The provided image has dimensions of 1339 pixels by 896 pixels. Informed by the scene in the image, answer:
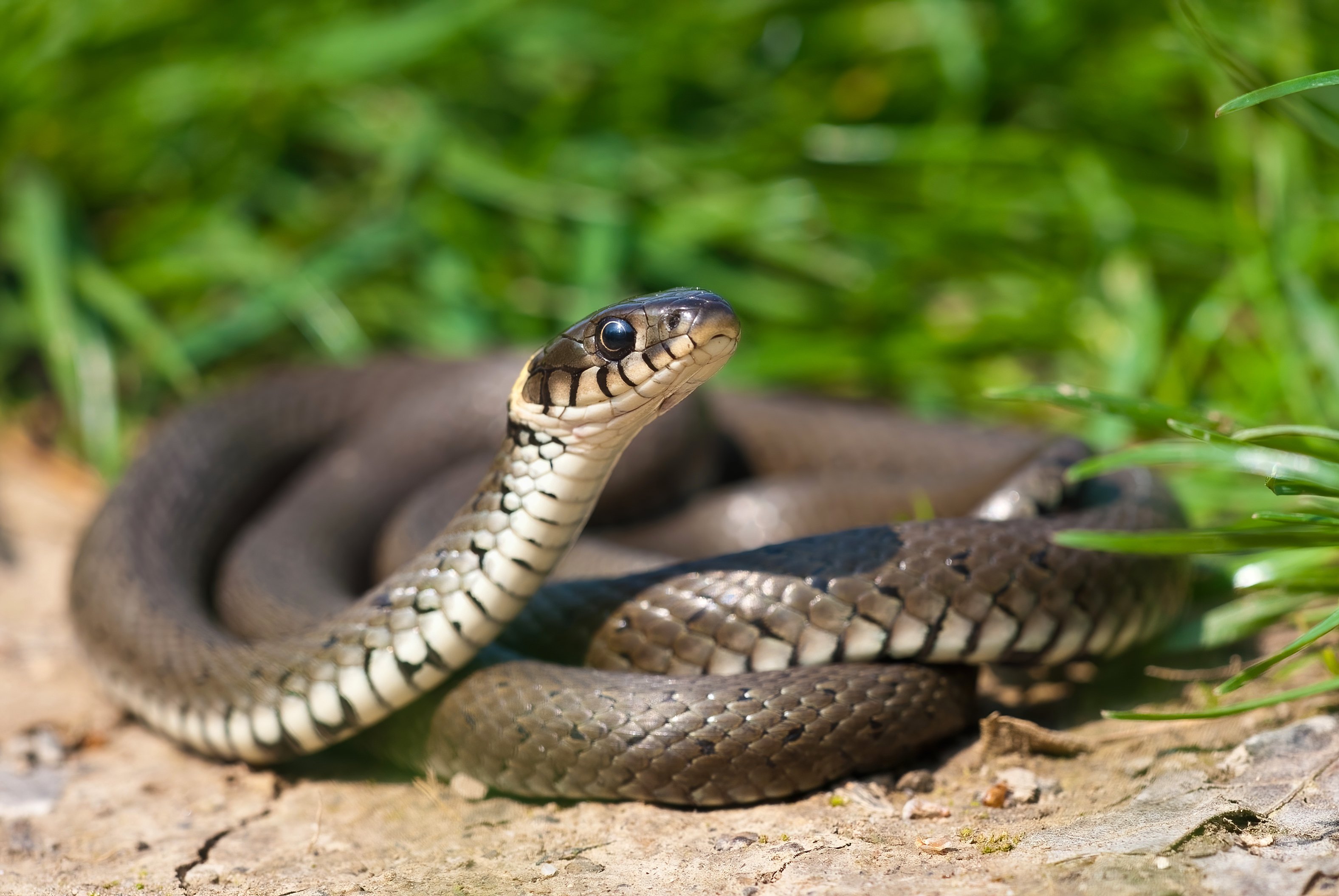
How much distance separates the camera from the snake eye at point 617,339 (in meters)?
3.07

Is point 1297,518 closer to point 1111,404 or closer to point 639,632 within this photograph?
point 1111,404

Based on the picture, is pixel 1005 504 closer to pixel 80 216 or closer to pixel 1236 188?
pixel 1236 188

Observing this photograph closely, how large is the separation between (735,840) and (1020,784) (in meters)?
0.77

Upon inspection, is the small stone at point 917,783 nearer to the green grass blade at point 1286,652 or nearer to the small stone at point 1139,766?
the small stone at point 1139,766

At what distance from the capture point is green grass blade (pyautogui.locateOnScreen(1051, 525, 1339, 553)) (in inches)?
113

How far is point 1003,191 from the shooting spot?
6164 mm

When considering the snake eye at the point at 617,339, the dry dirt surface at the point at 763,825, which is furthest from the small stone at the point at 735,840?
the snake eye at the point at 617,339

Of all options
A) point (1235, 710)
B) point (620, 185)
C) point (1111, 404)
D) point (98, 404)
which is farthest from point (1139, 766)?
point (98, 404)

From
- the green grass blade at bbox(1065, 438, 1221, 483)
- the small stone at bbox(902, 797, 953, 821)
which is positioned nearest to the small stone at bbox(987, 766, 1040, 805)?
the small stone at bbox(902, 797, 953, 821)

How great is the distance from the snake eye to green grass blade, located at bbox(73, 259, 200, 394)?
3450 mm

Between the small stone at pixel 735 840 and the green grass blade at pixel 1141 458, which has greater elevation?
the green grass blade at pixel 1141 458

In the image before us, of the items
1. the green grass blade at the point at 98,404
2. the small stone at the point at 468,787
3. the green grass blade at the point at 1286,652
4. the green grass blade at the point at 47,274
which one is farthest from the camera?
the green grass blade at the point at 47,274

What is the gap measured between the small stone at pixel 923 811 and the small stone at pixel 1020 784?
0.50 feet

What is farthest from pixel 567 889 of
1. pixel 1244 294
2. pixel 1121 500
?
pixel 1244 294
